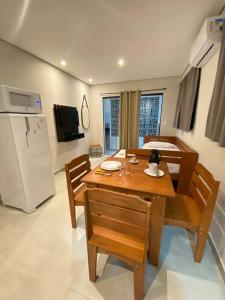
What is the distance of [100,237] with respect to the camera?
97 centimetres

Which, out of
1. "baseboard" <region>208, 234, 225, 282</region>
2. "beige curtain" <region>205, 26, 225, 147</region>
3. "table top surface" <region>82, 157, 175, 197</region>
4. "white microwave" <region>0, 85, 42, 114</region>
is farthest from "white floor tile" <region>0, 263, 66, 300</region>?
"beige curtain" <region>205, 26, 225, 147</region>

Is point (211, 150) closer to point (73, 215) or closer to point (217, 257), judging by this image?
point (217, 257)

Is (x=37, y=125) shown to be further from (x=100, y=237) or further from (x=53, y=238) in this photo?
(x=100, y=237)

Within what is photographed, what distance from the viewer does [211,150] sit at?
1.54 metres

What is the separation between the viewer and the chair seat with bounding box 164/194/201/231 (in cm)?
115

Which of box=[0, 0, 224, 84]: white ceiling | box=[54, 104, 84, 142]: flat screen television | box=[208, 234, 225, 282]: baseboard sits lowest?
box=[208, 234, 225, 282]: baseboard

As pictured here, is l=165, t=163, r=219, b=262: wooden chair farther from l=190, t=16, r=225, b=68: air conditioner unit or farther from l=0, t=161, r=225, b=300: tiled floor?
l=190, t=16, r=225, b=68: air conditioner unit

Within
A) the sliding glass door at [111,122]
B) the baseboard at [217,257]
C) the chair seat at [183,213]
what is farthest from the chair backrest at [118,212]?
the sliding glass door at [111,122]

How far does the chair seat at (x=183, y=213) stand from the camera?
115 cm

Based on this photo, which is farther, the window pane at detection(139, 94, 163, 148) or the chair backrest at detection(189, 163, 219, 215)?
the window pane at detection(139, 94, 163, 148)

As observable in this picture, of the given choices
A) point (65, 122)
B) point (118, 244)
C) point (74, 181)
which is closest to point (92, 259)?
point (118, 244)

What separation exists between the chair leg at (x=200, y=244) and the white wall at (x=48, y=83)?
9.66 feet

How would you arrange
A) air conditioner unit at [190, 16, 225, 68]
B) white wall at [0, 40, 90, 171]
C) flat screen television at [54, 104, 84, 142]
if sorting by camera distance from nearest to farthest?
air conditioner unit at [190, 16, 225, 68] < white wall at [0, 40, 90, 171] < flat screen television at [54, 104, 84, 142]

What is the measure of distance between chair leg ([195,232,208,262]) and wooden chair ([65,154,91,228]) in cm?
117
